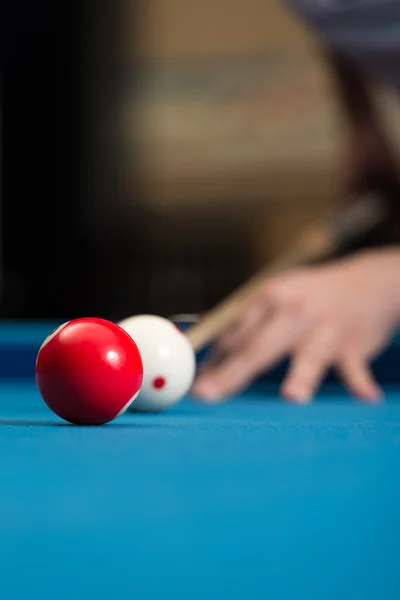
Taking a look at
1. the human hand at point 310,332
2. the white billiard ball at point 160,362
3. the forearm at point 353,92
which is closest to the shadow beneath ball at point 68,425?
the white billiard ball at point 160,362

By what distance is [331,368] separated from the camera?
218 cm

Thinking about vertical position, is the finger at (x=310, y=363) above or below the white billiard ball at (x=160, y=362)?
below

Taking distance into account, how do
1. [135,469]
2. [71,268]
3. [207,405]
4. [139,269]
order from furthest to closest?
[139,269], [71,268], [207,405], [135,469]

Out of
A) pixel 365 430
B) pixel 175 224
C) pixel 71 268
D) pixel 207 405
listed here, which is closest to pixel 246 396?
pixel 207 405

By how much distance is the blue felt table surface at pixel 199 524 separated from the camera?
643mm

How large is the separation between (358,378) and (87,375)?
879 millimetres

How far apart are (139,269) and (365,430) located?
710 centimetres

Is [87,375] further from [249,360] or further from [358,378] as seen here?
[358,378]

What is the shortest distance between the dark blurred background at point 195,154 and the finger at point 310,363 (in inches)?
229

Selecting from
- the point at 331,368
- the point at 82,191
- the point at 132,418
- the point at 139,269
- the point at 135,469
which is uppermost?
the point at 135,469

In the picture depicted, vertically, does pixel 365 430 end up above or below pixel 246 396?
above

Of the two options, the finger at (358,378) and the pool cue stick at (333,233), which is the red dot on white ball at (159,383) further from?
the pool cue stick at (333,233)

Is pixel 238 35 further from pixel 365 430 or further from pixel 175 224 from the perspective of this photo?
pixel 365 430

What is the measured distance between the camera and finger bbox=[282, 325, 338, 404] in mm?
1809
